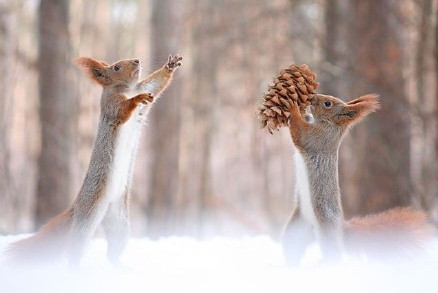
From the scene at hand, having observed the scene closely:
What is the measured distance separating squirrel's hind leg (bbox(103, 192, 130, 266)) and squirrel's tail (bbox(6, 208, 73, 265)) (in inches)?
9.1

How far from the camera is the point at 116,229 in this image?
3680mm

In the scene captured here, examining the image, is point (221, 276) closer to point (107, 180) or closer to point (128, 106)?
point (107, 180)

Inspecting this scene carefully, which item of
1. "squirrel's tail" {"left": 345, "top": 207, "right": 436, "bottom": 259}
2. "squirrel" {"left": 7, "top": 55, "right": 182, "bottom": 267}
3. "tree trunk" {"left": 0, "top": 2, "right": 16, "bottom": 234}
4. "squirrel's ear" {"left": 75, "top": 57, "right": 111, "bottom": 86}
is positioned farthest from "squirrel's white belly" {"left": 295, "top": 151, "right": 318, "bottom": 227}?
"tree trunk" {"left": 0, "top": 2, "right": 16, "bottom": 234}

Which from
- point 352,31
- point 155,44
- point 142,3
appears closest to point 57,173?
point 155,44

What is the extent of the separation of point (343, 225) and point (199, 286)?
1.14 metres

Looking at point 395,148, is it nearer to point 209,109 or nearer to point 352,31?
point 352,31

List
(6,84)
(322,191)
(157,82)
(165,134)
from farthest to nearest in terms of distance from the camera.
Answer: (6,84) → (165,134) → (157,82) → (322,191)

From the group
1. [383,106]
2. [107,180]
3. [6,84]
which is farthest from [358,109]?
[6,84]

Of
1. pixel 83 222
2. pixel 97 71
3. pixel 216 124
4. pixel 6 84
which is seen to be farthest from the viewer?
pixel 216 124

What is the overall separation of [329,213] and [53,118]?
4.96 meters

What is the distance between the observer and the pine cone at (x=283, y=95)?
141 inches

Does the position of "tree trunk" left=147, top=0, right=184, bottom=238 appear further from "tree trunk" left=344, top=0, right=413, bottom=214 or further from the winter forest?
"tree trunk" left=344, top=0, right=413, bottom=214

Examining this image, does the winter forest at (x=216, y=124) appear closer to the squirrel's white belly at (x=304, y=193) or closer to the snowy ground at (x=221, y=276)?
the snowy ground at (x=221, y=276)

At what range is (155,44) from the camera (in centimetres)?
834
